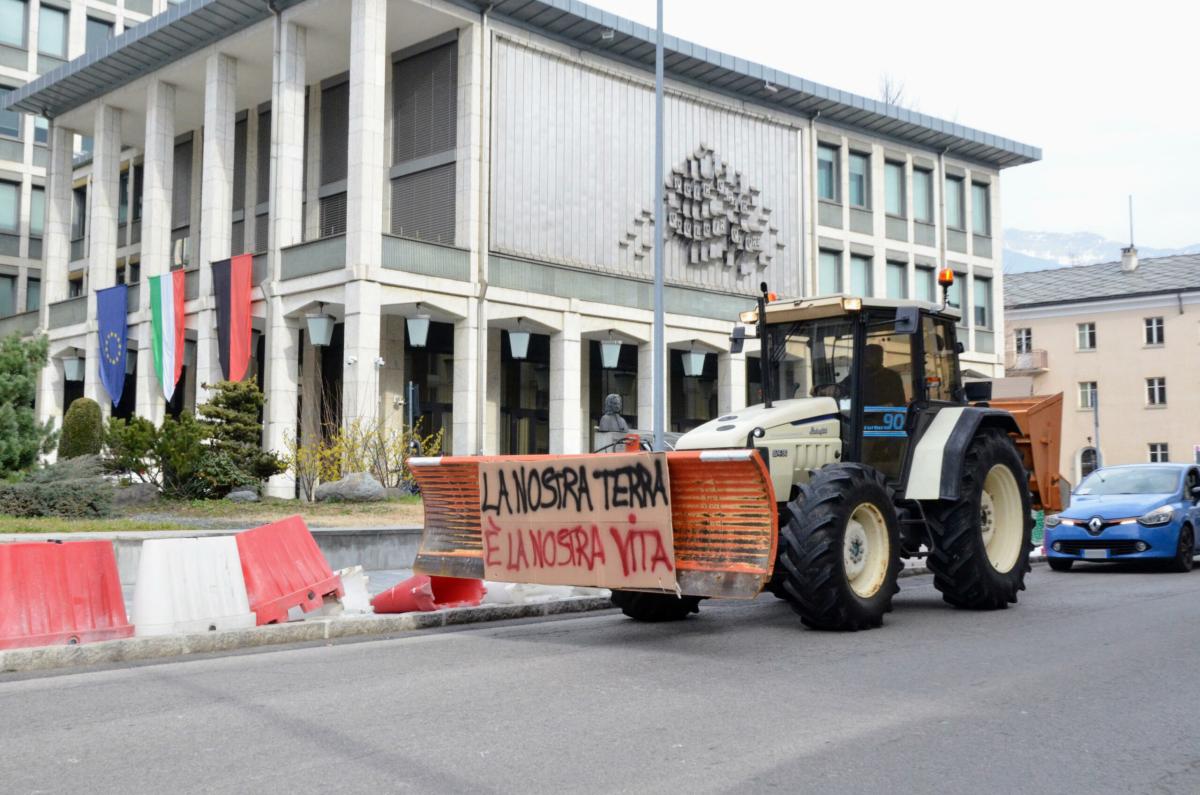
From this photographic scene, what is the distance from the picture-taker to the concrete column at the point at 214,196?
31422mm

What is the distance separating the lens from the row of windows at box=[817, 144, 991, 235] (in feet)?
131

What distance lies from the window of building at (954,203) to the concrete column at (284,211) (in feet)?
85.4

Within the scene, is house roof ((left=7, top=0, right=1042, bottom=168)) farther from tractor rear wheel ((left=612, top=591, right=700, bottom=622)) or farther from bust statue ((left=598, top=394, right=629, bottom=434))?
tractor rear wheel ((left=612, top=591, right=700, bottom=622))

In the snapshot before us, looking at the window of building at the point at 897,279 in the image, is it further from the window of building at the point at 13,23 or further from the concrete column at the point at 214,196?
the window of building at the point at 13,23

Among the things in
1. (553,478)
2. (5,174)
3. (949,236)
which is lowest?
(553,478)

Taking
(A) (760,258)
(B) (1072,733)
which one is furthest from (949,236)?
(B) (1072,733)

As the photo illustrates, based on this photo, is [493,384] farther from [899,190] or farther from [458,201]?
[899,190]

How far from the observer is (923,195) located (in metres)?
43.9

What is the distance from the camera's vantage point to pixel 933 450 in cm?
1088

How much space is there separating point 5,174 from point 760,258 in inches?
1295

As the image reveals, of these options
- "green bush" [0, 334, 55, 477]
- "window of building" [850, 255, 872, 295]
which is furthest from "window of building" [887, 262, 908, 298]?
"green bush" [0, 334, 55, 477]

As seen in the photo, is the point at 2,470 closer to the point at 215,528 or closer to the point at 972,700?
the point at 215,528

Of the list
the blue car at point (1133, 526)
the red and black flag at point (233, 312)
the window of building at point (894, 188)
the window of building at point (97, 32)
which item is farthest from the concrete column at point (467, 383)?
the window of building at point (97, 32)

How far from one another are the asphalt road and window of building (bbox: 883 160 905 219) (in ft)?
113
